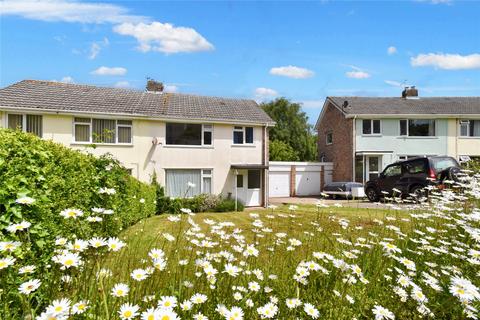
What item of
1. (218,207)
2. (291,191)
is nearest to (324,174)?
(291,191)

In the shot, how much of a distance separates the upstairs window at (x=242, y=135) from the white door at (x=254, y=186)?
204cm

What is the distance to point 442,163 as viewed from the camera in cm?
1697

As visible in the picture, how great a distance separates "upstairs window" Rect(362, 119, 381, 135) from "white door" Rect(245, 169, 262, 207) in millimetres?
11269

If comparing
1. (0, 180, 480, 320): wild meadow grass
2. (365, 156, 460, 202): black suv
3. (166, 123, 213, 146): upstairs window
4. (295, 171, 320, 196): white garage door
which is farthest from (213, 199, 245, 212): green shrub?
(0, 180, 480, 320): wild meadow grass

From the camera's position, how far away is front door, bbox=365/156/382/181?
29625 mm

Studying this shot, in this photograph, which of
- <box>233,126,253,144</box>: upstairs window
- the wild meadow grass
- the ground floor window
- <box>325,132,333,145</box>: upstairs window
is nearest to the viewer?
the wild meadow grass

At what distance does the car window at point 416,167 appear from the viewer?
17.2 m

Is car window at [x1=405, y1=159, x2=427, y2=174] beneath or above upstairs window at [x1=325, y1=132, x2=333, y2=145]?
beneath

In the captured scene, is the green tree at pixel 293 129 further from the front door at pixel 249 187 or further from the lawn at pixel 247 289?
the lawn at pixel 247 289

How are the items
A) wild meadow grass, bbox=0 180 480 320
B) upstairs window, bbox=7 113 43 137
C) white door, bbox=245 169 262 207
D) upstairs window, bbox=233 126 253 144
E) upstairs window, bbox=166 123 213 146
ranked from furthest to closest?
white door, bbox=245 169 262 207
upstairs window, bbox=233 126 253 144
upstairs window, bbox=166 123 213 146
upstairs window, bbox=7 113 43 137
wild meadow grass, bbox=0 180 480 320

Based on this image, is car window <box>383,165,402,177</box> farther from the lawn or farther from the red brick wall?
the lawn

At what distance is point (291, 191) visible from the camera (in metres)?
31.8

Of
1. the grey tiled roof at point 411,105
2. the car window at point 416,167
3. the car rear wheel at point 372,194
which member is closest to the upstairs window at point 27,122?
the car rear wheel at point 372,194

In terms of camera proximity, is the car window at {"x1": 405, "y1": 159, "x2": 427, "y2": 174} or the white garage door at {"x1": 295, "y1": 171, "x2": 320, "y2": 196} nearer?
the car window at {"x1": 405, "y1": 159, "x2": 427, "y2": 174}
